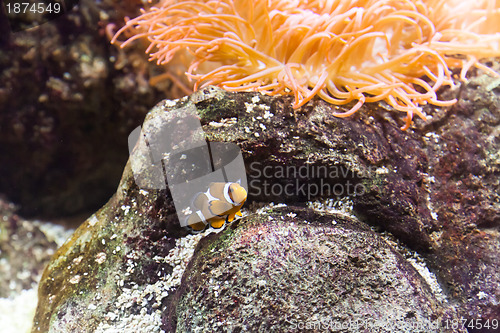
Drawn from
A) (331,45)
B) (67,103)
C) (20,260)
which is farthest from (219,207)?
(20,260)

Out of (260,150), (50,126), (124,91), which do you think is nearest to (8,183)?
(50,126)

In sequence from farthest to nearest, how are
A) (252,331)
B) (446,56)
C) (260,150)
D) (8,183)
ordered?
(8,183), (446,56), (260,150), (252,331)

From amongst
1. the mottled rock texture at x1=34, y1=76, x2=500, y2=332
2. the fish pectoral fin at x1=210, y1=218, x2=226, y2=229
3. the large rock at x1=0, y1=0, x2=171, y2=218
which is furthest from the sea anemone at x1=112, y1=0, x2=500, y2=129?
the fish pectoral fin at x1=210, y1=218, x2=226, y2=229

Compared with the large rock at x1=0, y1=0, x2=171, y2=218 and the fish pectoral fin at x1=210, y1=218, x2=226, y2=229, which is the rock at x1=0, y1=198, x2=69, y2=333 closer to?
the large rock at x1=0, y1=0, x2=171, y2=218

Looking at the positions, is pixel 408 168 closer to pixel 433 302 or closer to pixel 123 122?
pixel 433 302

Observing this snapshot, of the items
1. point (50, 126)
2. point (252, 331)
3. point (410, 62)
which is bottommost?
point (252, 331)

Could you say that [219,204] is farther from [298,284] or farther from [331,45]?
[331,45]

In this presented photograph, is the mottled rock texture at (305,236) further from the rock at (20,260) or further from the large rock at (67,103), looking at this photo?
the large rock at (67,103)
